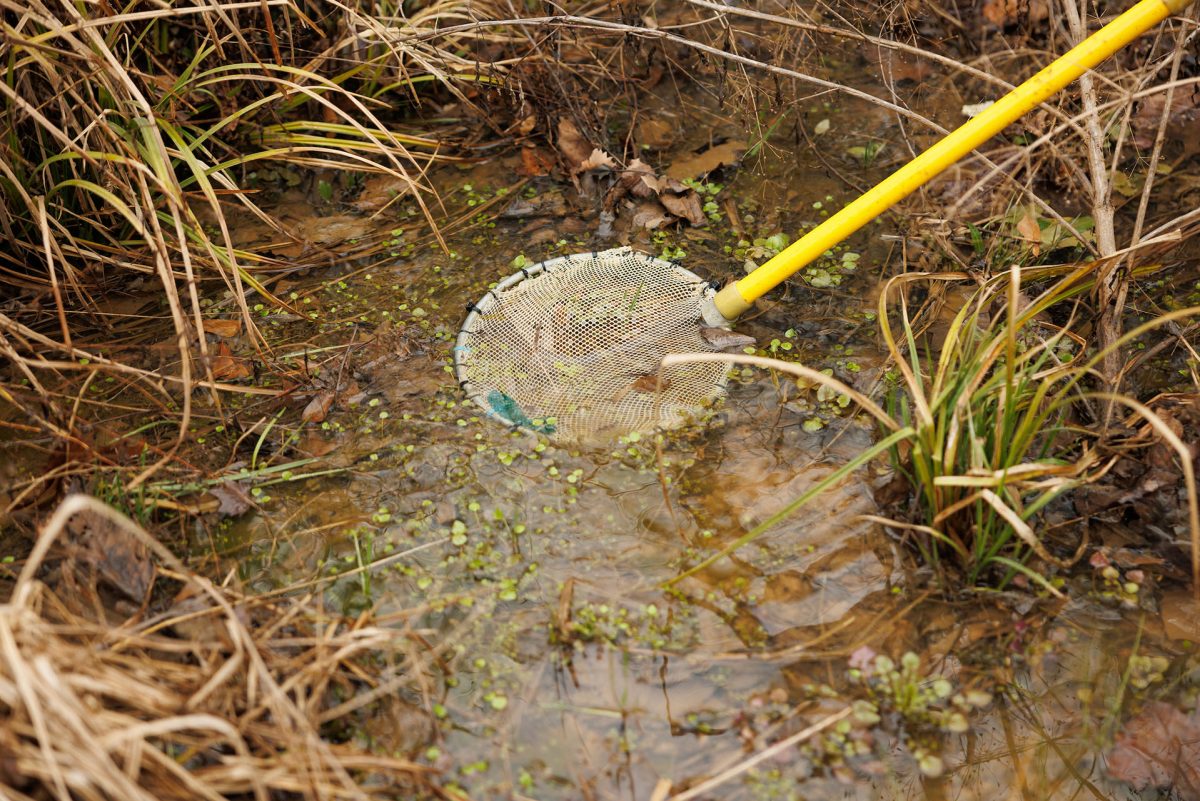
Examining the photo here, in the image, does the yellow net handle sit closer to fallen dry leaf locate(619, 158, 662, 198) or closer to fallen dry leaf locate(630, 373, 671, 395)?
fallen dry leaf locate(630, 373, 671, 395)

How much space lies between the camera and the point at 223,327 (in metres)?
3.21

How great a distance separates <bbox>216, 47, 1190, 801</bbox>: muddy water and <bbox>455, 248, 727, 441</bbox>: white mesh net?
84mm

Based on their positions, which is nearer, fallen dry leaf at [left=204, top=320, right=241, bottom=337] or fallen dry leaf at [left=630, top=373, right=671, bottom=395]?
fallen dry leaf at [left=630, top=373, right=671, bottom=395]

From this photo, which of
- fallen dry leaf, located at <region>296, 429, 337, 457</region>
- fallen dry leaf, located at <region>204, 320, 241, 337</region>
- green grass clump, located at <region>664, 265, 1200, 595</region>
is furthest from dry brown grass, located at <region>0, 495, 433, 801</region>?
fallen dry leaf, located at <region>204, 320, 241, 337</region>

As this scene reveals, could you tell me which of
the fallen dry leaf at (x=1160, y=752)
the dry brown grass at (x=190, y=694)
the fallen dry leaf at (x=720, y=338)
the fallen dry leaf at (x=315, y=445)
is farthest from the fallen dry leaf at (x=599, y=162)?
the fallen dry leaf at (x=1160, y=752)

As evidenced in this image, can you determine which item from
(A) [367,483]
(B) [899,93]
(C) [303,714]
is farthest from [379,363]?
(B) [899,93]

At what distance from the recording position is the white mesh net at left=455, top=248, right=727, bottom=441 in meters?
2.87

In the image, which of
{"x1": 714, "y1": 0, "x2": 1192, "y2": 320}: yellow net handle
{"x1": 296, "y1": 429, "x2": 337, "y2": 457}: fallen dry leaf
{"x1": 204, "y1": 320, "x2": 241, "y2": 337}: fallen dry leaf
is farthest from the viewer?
{"x1": 204, "y1": 320, "x2": 241, "y2": 337}: fallen dry leaf

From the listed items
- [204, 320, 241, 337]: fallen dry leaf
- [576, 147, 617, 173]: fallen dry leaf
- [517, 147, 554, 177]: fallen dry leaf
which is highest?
[576, 147, 617, 173]: fallen dry leaf

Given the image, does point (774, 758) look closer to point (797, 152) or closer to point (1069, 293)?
point (1069, 293)

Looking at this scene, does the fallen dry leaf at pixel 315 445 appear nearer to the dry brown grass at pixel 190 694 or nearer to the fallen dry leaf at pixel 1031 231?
the dry brown grass at pixel 190 694

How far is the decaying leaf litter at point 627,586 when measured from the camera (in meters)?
2.16

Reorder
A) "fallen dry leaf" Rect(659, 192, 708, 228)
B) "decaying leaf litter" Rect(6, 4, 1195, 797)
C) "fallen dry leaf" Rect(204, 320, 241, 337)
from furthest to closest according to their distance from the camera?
"fallen dry leaf" Rect(659, 192, 708, 228), "fallen dry leaf" Rect(204, 320, 241, 337), "decaying leaf litter" Rect(6, 4, 1195, 797)

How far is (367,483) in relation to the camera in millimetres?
2725
